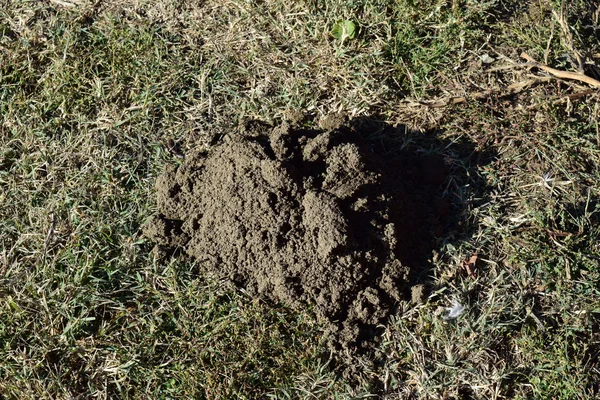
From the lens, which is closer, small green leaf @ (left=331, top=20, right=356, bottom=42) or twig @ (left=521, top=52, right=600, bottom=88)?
twig @ (left=521, top=52, right=600, bottom=88)

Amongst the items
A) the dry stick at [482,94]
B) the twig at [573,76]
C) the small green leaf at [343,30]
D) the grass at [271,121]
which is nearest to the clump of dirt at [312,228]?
the grass at [271,121]

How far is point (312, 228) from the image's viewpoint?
3488mm

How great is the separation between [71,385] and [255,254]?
1.14 metres

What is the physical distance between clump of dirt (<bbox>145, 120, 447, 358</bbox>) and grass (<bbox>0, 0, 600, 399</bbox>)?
142 millimetres

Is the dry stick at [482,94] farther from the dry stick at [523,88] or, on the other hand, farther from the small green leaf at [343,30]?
the small green leaf at [343,30]

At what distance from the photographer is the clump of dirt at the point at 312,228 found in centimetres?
348

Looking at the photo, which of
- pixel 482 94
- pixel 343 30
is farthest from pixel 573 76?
pixel 343 30

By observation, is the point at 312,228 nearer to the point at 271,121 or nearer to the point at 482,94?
the point at 271,121

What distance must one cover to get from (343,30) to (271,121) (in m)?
0.73

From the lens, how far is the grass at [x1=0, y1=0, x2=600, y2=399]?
3.51m

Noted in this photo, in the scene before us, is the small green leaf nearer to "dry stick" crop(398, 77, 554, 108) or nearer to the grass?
the grass

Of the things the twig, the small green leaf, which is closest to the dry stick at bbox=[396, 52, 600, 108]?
the twig

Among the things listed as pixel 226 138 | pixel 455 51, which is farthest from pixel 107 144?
pixel 455 51

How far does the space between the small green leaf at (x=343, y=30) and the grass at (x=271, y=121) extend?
0.04 meters
